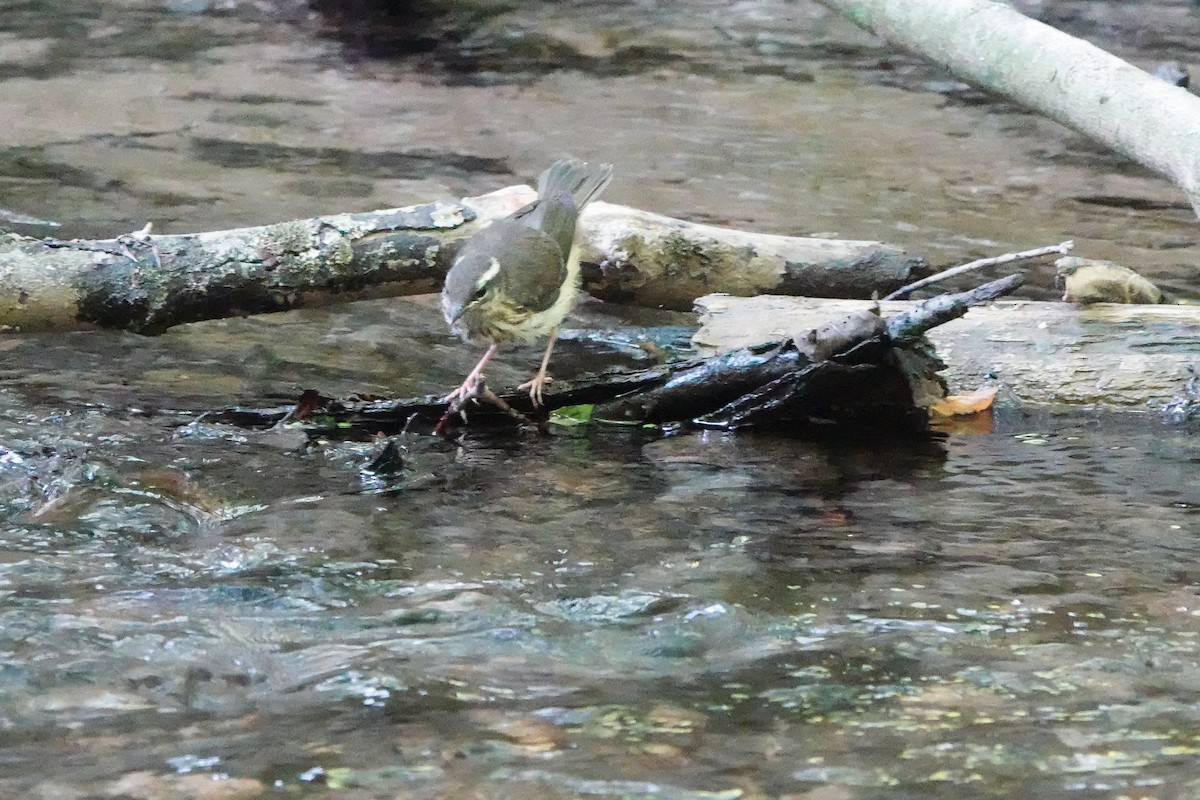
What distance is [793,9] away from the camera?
47.8ft

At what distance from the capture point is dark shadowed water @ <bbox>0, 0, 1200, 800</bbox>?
2.28 m

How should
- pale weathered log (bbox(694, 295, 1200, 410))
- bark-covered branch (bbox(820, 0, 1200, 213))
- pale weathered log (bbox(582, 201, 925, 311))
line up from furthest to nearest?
pale weathered log (bbox(582, 201, 925, 311)) < pale weathered log (bbox(694, 295, 1200, 410)) < bark-covered branch (bbox(820, 0, 1200, 213))

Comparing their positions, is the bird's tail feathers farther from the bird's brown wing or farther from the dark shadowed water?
the dark shadowed water

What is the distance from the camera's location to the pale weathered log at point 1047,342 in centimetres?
468

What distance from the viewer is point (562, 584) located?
3227 millimetres

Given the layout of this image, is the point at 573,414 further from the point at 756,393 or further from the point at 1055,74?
the point at 1055,74

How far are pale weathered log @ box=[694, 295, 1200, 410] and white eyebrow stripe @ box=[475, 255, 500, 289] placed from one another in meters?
0.81

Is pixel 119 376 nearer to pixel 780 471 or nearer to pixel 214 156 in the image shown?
pixel 780 471

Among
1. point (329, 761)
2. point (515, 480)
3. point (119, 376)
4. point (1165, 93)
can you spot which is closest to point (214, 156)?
point (119, 376)

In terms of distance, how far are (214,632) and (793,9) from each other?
13026mm

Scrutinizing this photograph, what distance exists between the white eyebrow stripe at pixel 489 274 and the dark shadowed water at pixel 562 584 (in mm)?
546

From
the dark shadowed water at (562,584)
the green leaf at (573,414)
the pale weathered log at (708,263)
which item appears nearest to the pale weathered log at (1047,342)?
the dark shadowed water at (562,584)

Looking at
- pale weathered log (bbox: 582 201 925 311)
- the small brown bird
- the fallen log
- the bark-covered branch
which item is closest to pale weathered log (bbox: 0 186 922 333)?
A: pale weathered log (bbox: 582 201 925 311)

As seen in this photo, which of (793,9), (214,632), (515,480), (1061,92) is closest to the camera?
(214,632)
